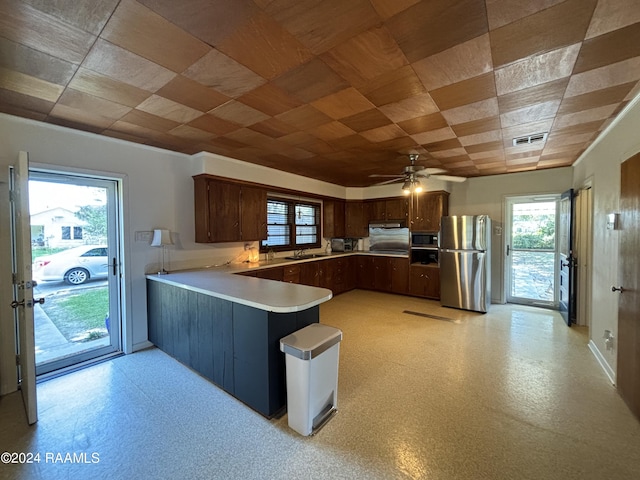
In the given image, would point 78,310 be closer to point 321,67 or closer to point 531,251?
point 321,67

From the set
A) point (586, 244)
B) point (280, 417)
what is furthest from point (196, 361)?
point (586, 244)

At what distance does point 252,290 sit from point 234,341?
1.49 ft

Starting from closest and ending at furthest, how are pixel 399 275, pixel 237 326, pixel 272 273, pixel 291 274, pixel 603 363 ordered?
1. pixel 237 326
2. pixel 603 363
3. pixel 272 273
4. pixel 291 274
5. pixel 399 275

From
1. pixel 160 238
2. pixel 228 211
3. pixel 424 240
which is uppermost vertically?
pixel 228 211

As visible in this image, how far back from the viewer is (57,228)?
9.77 feet

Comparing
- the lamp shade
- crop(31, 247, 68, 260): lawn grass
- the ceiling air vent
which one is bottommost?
crop(31, 247, 68, 260): lawn grass

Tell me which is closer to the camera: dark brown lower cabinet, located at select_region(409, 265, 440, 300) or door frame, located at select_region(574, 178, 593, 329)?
door frame, located at select_region(574, 178, 593, 329)

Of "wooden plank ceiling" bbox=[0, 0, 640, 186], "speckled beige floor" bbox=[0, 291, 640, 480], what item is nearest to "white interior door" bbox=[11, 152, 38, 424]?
"speckled beige floor" bbox=[0, 291, 640, 480]

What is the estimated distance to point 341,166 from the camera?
4637 millimetres

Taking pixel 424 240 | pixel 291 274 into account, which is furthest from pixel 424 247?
pixel 291 274

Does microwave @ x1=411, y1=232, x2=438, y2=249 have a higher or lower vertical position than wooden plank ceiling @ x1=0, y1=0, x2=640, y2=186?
lower

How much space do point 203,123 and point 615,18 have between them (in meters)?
3.03

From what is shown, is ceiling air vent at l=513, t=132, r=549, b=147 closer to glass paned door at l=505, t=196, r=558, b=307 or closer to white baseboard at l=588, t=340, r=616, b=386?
glass paned door at l=505, t=196, r=558, b=307

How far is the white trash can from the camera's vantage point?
6.41 ft
